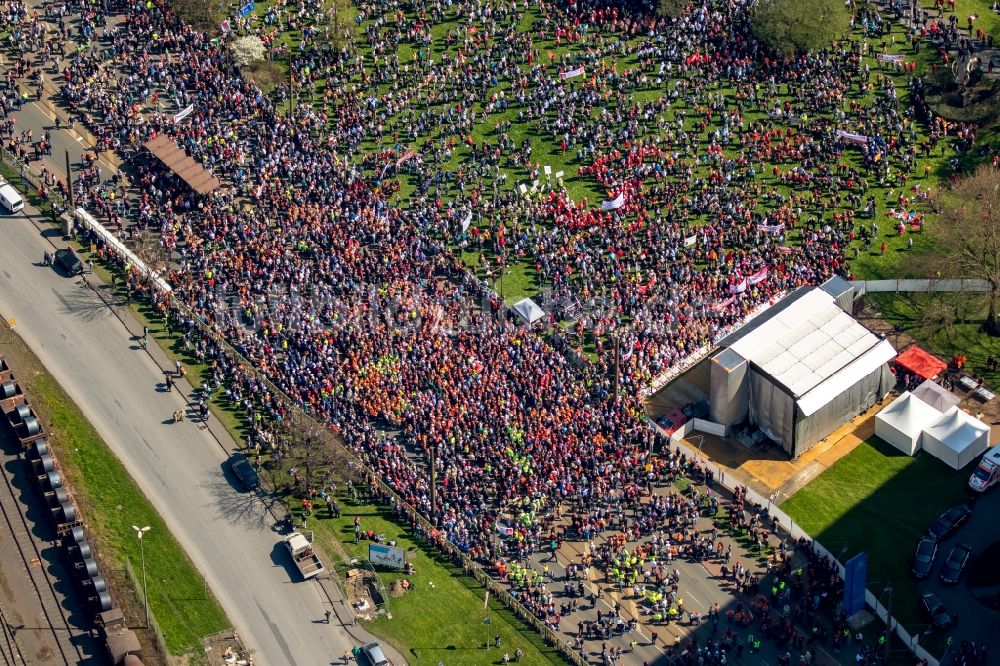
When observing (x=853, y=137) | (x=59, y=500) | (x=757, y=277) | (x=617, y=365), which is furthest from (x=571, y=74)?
(x=59, y=500)

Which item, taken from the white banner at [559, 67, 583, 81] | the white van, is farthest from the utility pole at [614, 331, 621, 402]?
the white van

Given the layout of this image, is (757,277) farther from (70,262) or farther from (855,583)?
(70,262)

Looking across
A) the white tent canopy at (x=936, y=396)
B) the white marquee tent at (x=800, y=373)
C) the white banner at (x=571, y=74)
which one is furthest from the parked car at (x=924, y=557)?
the white banner at (x=571, y=74)

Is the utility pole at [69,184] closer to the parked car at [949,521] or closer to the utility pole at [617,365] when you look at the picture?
the utility pole at [617,365]

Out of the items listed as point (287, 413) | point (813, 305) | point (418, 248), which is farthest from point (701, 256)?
point (287, 413)

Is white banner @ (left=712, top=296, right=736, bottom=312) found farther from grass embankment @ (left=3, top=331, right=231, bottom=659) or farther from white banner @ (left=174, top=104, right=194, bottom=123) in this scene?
white banner @ (left=174, top=104, right=194, bottom=123)
